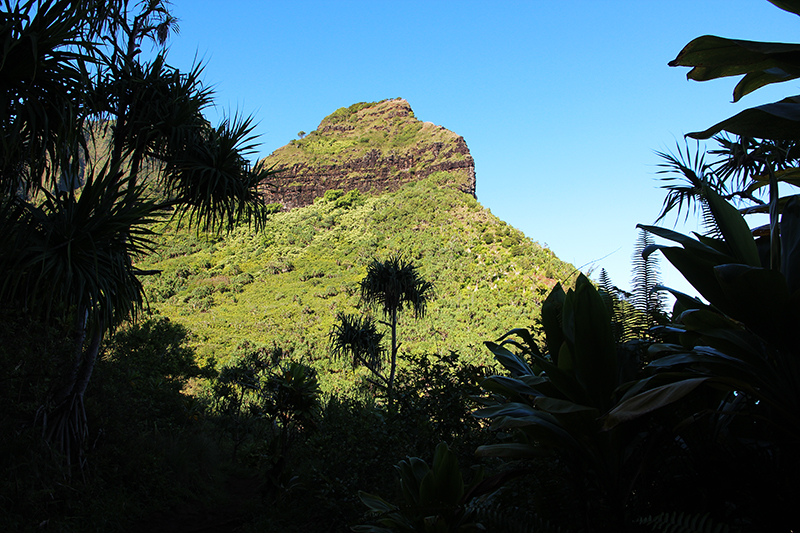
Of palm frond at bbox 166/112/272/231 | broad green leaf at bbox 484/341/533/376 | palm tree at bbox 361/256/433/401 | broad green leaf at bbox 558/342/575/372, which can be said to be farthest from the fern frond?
palm tree at bbox 361/256/433/401

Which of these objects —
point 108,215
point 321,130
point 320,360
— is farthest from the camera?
point 321,130

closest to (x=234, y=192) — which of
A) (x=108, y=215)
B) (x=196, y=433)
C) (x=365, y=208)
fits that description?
(x=108, y=215)

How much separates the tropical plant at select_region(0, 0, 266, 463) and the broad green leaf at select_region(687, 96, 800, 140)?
3.68 meters

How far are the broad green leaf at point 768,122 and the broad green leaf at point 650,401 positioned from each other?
72 cm

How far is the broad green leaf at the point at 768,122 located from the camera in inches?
44.9

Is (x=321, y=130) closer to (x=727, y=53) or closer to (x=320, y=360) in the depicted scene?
(x=320, y=360)

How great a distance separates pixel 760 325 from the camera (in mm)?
1036

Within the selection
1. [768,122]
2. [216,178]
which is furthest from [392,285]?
[768,122]

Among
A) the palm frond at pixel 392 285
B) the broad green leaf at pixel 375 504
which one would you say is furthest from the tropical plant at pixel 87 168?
the palm frond at pixel 392 285

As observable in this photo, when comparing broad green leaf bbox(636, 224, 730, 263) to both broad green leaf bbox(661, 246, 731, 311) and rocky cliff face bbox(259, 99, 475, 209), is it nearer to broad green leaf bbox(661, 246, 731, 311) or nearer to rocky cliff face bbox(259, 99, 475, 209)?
broad green leaf bbox(661, 246, 731, 311)

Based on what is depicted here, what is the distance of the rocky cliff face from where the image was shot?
155 feet

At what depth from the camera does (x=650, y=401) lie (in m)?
1.09

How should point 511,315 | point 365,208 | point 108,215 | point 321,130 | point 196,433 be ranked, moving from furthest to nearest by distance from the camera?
point 321,130, point 365,208, point 511,315, point 196,433, point 108,215

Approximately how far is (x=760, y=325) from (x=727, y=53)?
2.94 feet
